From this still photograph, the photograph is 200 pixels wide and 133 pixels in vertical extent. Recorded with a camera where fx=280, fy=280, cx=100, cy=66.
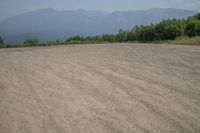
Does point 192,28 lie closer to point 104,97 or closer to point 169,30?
point 169,30

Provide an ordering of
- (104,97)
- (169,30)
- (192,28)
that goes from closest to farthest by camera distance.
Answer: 1. (104,97)
2. (169,30)
3. (192,28)

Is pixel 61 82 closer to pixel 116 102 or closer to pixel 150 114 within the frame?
pixel 116 102

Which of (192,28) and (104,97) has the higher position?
(192,28)

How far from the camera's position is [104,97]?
23.7 ft

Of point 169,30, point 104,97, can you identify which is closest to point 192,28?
point 169,30

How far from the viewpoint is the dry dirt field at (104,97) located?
5523 millimetres

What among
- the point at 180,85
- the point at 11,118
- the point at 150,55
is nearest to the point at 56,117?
the point at 11,118

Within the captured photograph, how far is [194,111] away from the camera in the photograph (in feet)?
19.5

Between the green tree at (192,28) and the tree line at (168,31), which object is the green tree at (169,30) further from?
the green tree at (192,28)

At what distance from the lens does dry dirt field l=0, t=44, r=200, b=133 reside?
18.1ft

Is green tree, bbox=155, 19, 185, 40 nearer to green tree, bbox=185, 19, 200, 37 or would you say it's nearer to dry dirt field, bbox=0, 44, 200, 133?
green tree, bbox=185, 19, 200, 37

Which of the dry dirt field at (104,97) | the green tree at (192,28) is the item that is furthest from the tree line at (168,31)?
the dry dirt field at (104,97)

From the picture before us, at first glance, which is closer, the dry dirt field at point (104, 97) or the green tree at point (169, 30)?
the dry dirt field at point (104, 97)

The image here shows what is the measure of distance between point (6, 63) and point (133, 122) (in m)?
9.24
